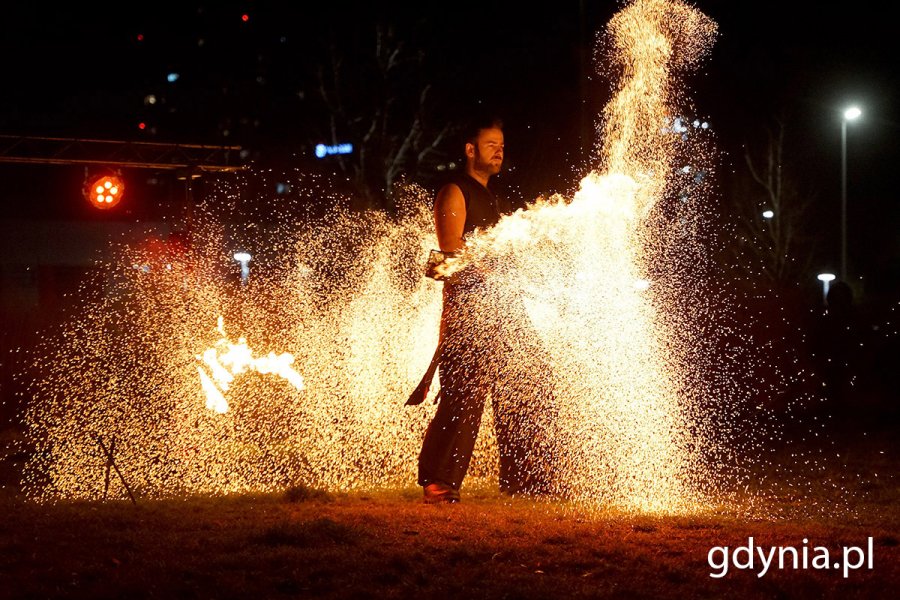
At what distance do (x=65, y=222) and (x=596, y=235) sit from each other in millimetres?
28895

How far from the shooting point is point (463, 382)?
627 centimetres

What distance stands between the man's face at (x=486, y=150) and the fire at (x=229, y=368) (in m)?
2.56

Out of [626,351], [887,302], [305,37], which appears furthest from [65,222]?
[626,351]

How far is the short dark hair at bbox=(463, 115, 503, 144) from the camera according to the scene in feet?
21.7

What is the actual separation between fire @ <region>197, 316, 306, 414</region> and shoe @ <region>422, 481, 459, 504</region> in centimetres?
234

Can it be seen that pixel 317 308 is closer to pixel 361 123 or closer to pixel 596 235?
pixel 596 235

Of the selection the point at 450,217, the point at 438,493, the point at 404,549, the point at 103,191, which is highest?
the point at 103,191

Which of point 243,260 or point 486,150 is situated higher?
point 243,260

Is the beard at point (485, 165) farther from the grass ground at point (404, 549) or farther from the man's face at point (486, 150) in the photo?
the grass ground at point (404, 549)

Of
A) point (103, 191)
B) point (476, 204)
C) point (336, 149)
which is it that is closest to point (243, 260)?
point (336, 149)

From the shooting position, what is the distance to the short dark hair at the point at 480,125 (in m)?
6.61

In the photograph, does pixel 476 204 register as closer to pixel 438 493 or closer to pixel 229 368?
pixel 438 493

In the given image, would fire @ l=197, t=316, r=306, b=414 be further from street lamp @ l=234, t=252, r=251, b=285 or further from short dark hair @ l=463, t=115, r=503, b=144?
street lamp @ l=234, t=252, r=251, b=285

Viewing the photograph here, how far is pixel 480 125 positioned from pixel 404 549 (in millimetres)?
2904
